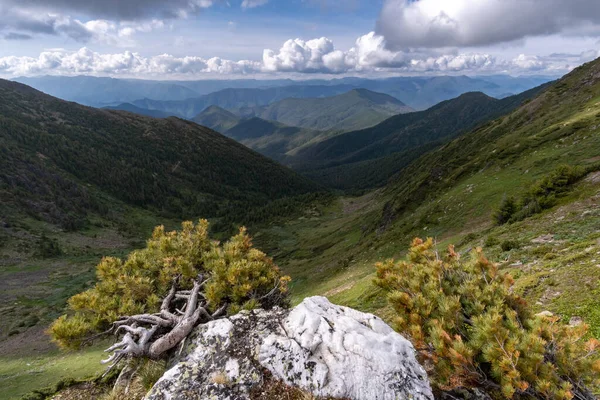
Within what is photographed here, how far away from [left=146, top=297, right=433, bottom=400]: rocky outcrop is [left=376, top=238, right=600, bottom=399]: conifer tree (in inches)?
26.4

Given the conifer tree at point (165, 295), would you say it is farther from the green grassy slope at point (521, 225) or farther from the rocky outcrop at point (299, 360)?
the green grassy slope at point (521, 225)

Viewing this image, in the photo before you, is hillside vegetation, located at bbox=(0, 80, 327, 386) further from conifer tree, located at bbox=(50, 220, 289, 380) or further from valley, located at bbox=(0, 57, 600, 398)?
conifer tree, located at bbox=(50, 220, 289, 380)

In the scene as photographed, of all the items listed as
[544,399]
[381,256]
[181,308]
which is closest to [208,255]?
[181,308]

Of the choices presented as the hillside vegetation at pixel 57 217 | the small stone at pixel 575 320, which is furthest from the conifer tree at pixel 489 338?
the hillside vegetation at pixel 57 217

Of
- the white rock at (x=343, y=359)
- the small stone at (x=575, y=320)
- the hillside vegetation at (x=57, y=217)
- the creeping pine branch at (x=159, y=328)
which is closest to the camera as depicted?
the white rock at (x=343, y=359)

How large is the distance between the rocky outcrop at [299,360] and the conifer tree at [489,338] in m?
0.67

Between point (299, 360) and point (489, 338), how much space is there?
3.72m

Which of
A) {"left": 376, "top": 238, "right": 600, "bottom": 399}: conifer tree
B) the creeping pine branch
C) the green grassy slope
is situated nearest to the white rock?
{"left": 376, "top": 238, "right": 600, "bottom": 399}: conifer tree

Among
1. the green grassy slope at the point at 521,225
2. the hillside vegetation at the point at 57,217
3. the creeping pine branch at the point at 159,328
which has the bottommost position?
the hillside vegetation at the point at 57,217

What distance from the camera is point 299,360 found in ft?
18.9

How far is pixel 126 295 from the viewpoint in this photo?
7.85 meters

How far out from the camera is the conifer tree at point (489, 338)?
17.8 feet

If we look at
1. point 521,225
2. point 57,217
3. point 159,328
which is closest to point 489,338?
point 159,328

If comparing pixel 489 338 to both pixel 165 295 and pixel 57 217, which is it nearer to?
pixel 165 295
